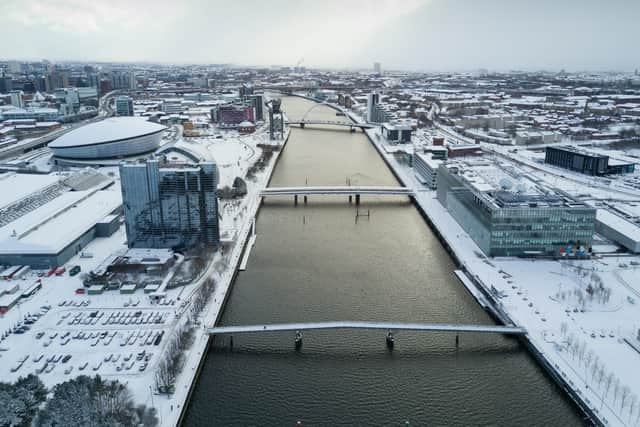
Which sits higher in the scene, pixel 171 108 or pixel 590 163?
pixel 171 108

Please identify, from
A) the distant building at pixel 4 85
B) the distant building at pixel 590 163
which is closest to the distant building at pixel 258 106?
the distant building at pixel 590 163

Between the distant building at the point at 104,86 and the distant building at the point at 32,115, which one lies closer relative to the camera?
the distant building at the point at 32,115

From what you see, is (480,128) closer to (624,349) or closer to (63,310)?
(624,349)

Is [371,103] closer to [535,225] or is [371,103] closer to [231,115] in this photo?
[231,115]

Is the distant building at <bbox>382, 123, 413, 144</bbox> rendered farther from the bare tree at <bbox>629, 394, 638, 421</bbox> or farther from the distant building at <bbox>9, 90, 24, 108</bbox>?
the distant building at <bbox>9, 90, 24, 108</bbox>

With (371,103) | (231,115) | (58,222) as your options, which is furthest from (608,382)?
(371,103)

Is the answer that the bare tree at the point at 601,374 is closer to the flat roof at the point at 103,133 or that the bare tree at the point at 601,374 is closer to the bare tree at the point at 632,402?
the bare tree at the point at 632,402
